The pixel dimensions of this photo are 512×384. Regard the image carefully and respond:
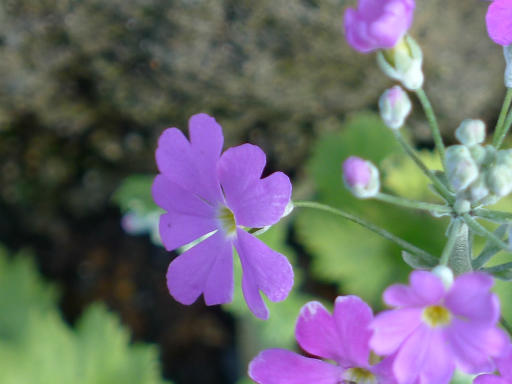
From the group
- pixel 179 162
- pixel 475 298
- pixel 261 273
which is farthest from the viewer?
pixel 179 162

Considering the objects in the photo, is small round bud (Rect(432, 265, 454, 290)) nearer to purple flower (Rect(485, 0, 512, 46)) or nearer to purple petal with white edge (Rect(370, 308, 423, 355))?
purple petal with white edge (Rect(370, 308, 423, 355))

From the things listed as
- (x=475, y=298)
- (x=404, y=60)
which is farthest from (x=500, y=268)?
(x=404, y=60)

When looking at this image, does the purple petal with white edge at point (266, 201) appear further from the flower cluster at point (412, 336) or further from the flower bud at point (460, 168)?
the flower bud at point (460, 168)

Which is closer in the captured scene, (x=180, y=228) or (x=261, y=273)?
(x=261, y=273)

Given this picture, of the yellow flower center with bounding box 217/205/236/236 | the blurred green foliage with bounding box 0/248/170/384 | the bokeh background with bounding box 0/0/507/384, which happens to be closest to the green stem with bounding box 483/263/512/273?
the yellow flower center with bounding box 217/205/236/236

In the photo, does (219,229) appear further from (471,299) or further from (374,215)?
(374,215)

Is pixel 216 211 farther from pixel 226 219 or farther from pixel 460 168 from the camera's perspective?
pixel 460 168
